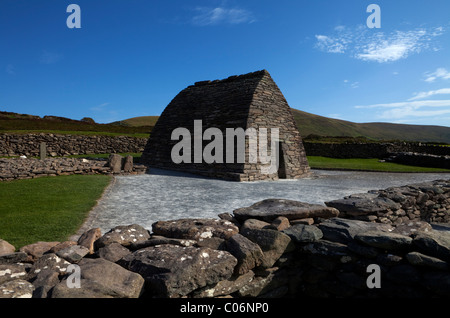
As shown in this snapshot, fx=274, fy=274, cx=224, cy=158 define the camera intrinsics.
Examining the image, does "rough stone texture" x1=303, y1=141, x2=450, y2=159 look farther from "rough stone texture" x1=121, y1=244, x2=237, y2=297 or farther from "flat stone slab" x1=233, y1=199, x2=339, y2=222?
"rough stone texture" x1=121, y1=244, x2=237, y2=297

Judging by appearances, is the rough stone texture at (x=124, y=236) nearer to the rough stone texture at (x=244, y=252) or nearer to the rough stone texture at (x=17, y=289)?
the rough stone texture at (x=17, y=289)

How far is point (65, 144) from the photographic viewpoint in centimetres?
2611

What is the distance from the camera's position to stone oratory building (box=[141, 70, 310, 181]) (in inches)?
564

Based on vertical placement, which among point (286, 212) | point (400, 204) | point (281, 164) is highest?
point (281, 164)

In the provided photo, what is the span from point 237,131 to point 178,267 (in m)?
12.1

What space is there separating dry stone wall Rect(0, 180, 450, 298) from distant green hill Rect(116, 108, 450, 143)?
97.7m

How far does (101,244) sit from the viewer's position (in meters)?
3.47

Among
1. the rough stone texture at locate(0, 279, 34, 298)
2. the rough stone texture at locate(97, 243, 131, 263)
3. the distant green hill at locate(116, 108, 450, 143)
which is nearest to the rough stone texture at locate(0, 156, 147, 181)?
the rough stone texture at locate(97, 243, 131, 263)

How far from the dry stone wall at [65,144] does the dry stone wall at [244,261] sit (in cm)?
2581

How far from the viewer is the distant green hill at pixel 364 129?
112600mm

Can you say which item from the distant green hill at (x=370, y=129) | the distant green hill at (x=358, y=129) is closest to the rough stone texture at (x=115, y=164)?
the distant green hill at (x=358, y=129)

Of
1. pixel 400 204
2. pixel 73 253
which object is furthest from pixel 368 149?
pixel 73 253

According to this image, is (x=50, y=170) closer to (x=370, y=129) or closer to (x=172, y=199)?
(x=172, y=199)

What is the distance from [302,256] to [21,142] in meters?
28.3
